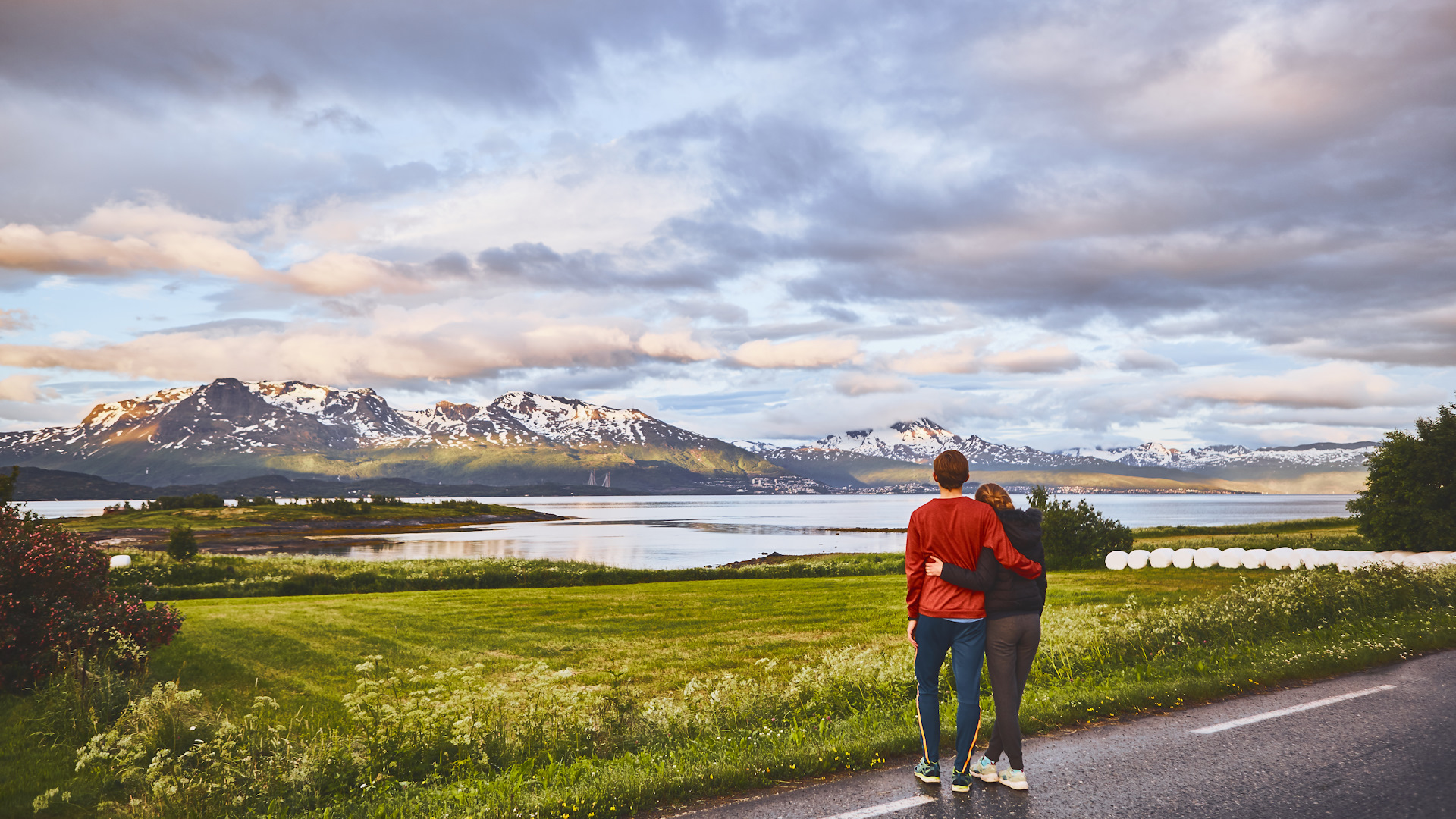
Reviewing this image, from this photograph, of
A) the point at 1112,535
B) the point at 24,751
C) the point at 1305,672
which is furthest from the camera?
the point at 1112,535

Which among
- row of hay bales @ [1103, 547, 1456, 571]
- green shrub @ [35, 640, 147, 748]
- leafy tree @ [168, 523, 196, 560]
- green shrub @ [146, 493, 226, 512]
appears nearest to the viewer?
green shrub @ [35, 640, 147, 748]

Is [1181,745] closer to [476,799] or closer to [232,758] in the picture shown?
[476,799]

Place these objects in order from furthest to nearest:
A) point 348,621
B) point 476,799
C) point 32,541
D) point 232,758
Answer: point 348,621, point 32,541, point 232,758, point 476,799

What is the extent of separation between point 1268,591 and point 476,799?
1602 centimetres

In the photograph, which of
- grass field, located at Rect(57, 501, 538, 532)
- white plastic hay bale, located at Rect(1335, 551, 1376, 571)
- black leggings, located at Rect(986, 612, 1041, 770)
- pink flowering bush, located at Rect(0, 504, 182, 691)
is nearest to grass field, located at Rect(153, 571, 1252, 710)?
pink flowering bush, located at Rect(0, 504, 182, 691)

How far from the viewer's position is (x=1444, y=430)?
3331 centimetres

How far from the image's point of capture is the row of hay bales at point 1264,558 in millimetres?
29297

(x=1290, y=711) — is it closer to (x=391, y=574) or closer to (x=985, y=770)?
(x=985, y=770)

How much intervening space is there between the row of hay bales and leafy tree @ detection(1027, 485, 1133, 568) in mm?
885

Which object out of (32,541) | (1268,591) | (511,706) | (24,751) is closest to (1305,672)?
(1268,591)

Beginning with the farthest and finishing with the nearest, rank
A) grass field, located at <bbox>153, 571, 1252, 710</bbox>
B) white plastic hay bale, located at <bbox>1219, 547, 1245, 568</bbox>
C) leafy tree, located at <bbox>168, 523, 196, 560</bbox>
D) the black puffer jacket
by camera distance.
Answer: leafy tree, located at <bbox>168, 523, 196, 560</bbox>
white plastic hay bale, located at <bbox>1219, 547, 1245, 568</bbox>
grass field, located at <bbox>153, 571, 1252, 710</bbox>
the black puffer jacket

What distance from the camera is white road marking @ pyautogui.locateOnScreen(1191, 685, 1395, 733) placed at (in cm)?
911

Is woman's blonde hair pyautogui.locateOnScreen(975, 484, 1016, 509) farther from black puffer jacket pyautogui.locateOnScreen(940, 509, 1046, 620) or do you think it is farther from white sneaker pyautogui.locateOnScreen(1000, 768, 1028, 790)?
white sneaker pyautogui.locateOnScreen(1000, 768, 1028, 790)

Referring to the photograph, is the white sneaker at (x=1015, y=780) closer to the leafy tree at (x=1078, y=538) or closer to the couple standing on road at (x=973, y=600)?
the couple standing on road at (x=973, y=600)
